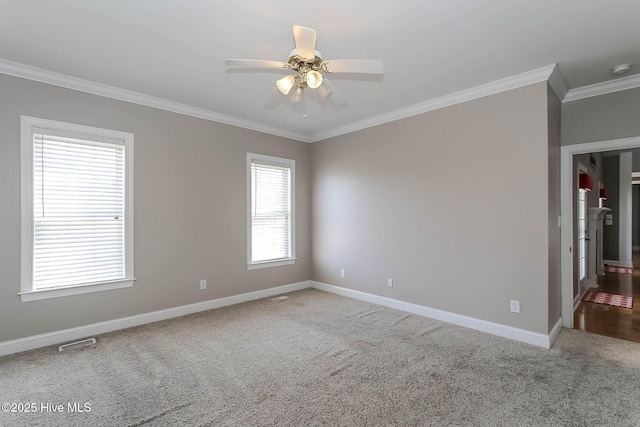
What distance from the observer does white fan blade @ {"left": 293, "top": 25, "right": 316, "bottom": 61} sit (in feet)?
5.92

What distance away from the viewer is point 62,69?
2.97m

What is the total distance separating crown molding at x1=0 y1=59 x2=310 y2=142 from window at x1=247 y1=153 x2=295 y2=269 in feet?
1.63

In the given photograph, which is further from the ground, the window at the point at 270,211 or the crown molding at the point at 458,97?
the crown molding at the point at 458,97

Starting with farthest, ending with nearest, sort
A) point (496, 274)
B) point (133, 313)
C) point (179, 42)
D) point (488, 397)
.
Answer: point (133, 313) < point (496, 274) < point (179, 42) < point (488, 397)

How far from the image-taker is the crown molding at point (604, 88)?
3.04 metres

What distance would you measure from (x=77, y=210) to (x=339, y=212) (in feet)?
11.2

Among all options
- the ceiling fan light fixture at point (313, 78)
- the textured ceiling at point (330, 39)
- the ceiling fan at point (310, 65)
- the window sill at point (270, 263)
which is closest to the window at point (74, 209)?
the textured ceiling at point (330, 39)

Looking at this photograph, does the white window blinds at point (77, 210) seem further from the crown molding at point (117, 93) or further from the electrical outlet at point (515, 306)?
the electrical outlet at point (515, 306)

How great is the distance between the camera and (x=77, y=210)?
3.24 m

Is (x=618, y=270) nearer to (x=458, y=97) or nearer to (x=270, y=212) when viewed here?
(x=458, y=97)

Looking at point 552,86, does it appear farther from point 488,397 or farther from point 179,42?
point 179,42

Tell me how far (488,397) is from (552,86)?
9.85 feet

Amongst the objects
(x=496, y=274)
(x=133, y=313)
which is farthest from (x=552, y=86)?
(x=133, y=313)

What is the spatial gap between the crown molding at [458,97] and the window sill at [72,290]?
3.65 meters
